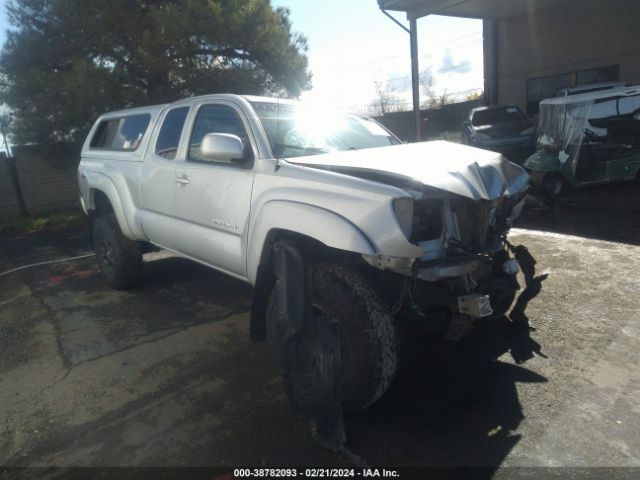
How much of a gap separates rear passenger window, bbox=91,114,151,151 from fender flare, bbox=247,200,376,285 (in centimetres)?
223

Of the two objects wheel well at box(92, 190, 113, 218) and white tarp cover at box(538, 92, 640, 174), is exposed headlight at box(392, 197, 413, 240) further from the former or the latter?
white tarp cover at box(538, 92, 640, 174)

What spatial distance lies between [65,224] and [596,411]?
37.1 ft

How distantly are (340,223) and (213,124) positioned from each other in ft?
6.10

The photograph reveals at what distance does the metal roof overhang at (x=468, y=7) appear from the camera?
39.5ft

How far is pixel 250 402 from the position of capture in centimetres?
296

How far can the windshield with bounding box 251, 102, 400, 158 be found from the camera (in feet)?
11.3

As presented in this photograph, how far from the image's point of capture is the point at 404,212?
2.51m

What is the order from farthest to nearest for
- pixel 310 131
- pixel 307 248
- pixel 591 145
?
1. pixel 591 145
2. pixel 310 131
3. pixel 307 248

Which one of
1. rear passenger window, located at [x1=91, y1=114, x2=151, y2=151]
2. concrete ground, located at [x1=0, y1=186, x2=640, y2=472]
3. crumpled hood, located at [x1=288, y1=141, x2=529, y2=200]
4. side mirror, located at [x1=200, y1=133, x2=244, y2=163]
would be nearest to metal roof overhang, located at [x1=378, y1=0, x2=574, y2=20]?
rear passenger window, located at [x1=91, y1=114, x2=151, y2=151]

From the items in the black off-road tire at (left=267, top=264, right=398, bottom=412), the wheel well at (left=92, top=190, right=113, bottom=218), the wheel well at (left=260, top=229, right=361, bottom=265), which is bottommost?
the black off-road tire at (left=267, top=264, right=398, bottom=412)

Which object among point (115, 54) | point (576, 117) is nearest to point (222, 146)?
point (576, 117)

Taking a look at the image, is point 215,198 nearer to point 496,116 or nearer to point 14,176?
point 496,116

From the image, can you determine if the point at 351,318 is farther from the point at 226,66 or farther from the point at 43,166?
the point at 43,166

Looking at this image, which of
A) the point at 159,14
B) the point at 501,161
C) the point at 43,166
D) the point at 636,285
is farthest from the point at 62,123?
the point at 636,285
